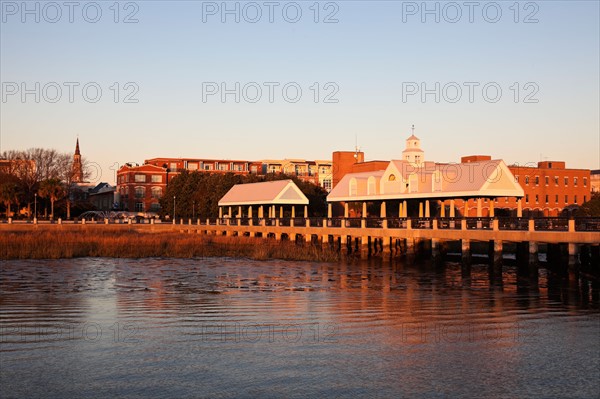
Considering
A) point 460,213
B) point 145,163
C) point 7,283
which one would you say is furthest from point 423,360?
point 145,163

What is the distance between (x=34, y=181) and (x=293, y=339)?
11728cm

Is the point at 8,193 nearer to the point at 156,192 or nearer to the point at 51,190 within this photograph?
the point at 51,190

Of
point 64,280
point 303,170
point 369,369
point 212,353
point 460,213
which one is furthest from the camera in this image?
point 303,170

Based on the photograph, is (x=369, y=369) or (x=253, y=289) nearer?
(x=369, y=369)

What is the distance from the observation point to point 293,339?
67.8 feet

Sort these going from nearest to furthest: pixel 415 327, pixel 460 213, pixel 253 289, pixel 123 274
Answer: pixel 415 327, pixel 253 289, pixel 123 274, pixel 460 213

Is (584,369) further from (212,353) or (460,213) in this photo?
(460,213)

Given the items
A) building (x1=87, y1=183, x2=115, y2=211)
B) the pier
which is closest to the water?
the pier

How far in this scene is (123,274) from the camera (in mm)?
40906

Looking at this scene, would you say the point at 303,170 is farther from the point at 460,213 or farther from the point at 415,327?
the point at 415,327

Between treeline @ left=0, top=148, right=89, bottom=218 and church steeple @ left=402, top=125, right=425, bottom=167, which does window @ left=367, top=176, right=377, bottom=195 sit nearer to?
church steeple @ left=402, top=125, right=425, bottom=167

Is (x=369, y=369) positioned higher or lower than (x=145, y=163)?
lower

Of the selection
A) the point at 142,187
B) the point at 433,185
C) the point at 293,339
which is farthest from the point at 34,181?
the point at 293,339

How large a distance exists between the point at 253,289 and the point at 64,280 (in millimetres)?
9681
